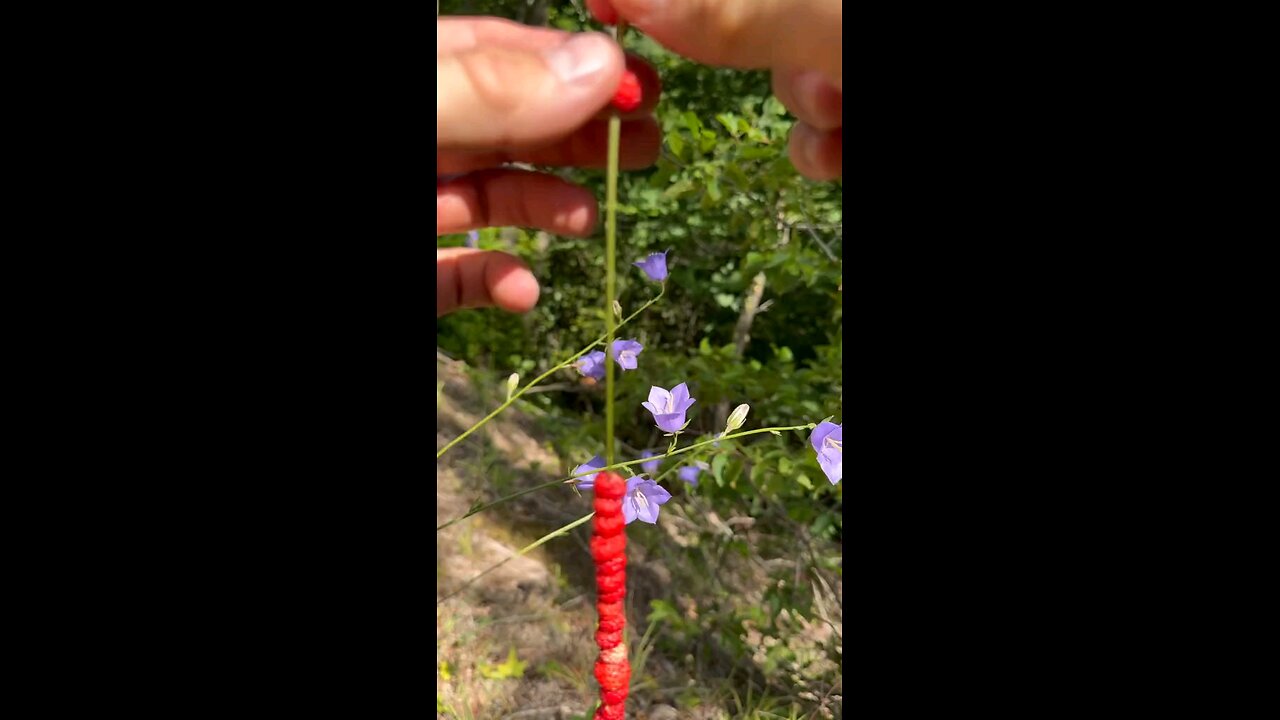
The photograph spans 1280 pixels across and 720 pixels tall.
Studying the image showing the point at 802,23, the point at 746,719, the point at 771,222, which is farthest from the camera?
the point at 771,222

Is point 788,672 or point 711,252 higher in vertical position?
point 711,252

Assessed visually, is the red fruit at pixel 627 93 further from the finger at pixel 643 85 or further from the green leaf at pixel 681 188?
the green leaf at pixel 681 188

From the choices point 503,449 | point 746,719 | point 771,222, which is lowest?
point 503,449

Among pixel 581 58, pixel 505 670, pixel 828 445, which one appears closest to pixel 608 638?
pixel 828 445

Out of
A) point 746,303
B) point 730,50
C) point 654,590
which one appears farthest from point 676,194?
point 654,590

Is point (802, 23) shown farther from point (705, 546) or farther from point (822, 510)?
point (705, 546)

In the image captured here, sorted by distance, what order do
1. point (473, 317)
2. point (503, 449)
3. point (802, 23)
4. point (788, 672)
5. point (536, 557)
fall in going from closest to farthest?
point (802, 23) → point (788, 672) → point (536, 557) → point (503, 449) → point (473, 317)

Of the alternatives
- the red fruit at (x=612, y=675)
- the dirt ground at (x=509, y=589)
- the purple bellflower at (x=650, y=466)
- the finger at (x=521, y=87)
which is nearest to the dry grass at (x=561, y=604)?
the dirt ground at (x=509, y=589)
